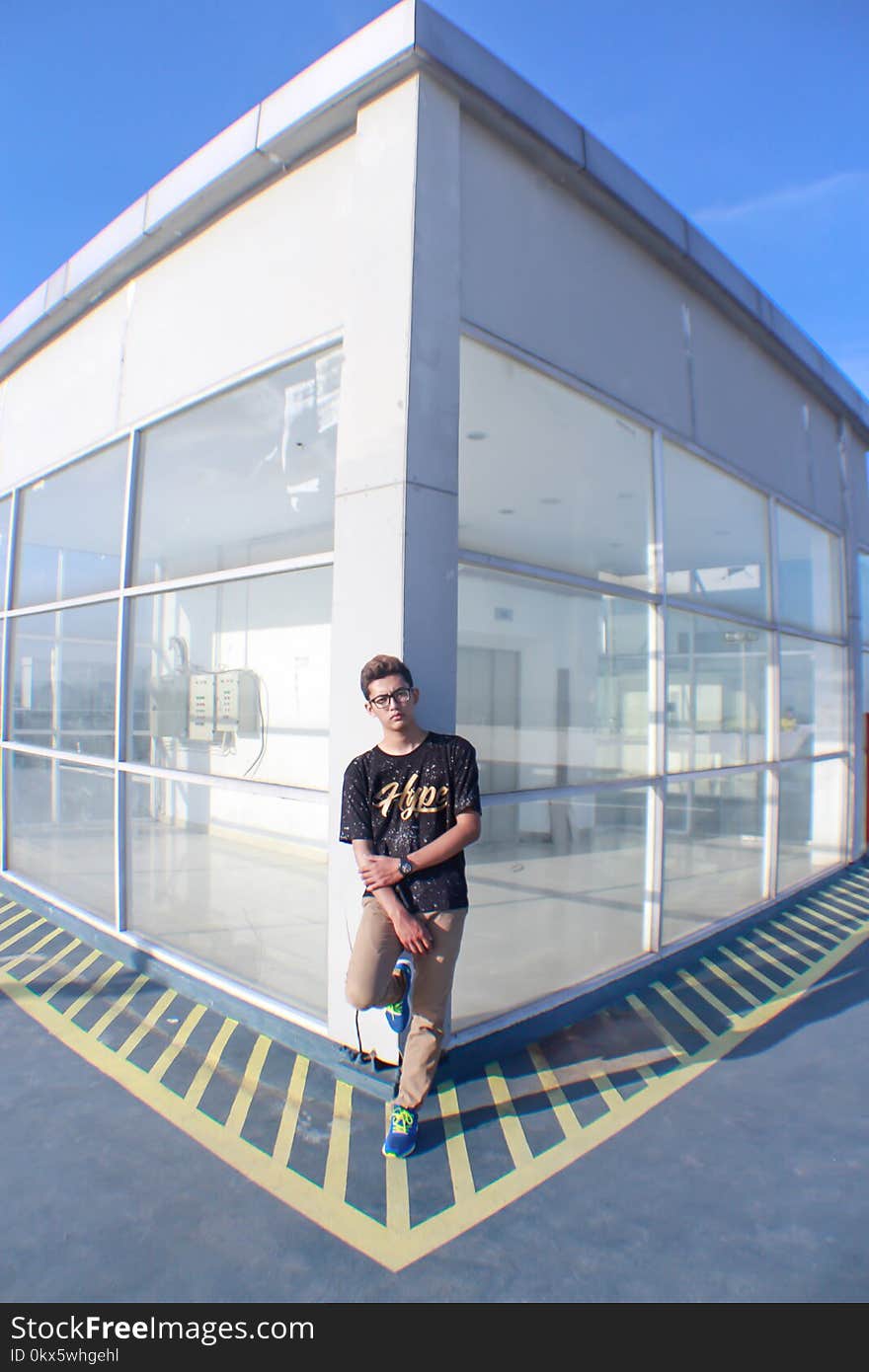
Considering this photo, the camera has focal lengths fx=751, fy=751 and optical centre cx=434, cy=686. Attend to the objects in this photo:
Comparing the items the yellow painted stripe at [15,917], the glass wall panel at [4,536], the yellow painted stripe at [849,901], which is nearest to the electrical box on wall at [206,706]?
the yellow painted stripe at [15,917]

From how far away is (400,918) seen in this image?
9.27ft

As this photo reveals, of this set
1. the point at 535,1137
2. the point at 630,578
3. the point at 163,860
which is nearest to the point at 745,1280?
the point at 535,1137

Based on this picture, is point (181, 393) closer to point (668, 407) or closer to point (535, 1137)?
point (668, 407)

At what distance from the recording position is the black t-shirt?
291 cm

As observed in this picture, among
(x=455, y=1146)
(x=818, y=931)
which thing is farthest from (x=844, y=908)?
(x=455, y=1146)

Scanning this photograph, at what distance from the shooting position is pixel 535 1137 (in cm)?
297

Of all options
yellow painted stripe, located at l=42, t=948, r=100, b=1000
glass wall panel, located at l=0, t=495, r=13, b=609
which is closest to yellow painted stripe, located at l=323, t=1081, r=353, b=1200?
yellow painted stripe, located at l=42, t=948, r=100, b=1000

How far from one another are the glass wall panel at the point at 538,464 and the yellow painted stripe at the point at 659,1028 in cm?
255

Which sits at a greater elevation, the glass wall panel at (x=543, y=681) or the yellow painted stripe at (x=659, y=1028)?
the glass wall panel at (x=543, y=681)

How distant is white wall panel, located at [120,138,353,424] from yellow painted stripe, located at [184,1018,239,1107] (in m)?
3.54

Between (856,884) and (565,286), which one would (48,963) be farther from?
(856,884)

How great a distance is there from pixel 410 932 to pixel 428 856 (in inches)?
11.4

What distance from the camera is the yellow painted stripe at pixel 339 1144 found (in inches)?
104

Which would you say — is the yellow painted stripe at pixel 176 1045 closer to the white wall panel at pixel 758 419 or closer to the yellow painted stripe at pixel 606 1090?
A: the yellow painted stripe at pixel 606 1090
